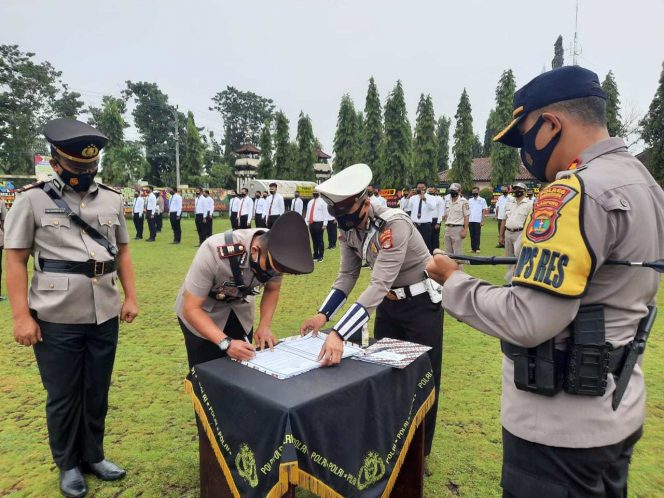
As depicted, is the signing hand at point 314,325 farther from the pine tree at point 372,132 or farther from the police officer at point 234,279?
the pine tree at point 372,132

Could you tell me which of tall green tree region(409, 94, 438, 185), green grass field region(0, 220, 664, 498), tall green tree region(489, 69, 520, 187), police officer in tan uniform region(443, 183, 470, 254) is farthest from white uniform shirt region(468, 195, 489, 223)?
tall green tree region(409, 94, 438, 185)

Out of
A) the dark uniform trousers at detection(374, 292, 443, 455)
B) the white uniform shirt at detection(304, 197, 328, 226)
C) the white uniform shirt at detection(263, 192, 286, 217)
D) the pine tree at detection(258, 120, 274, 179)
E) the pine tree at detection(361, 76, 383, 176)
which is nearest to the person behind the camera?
the dark uniform trousers at detection(374, 292, 443, 455)

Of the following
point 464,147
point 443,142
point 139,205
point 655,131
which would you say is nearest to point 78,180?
point 139,205

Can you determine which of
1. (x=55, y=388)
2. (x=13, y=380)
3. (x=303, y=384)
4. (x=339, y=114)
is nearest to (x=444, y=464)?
(x=303, y=384)

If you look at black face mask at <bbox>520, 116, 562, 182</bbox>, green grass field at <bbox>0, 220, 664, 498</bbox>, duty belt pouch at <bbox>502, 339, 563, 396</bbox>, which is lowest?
green grass field at <bbox>0, 220, 664, 498</bbox>

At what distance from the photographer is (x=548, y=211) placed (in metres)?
1.29

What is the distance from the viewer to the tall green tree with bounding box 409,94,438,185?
33.5 metres

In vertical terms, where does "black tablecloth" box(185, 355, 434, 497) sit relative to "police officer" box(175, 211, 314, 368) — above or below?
below

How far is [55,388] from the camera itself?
2.50 m

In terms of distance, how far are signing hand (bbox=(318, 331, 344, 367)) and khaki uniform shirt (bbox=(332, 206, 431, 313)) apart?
1.01 feet

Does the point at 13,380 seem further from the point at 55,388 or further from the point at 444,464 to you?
the point at 444,464

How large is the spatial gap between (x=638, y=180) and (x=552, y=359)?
57cm

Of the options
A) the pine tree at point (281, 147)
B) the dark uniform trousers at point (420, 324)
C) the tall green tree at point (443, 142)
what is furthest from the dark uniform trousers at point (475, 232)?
the tall green tree at point (443, 142)

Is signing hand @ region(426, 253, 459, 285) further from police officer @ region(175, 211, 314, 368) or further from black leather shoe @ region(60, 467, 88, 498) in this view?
black leather shoe @ region(60, 467, 88, 498)
